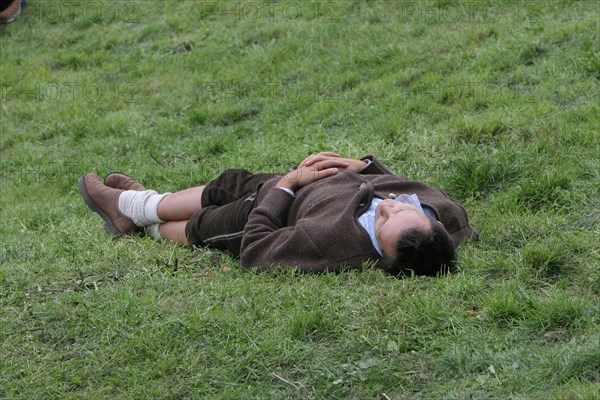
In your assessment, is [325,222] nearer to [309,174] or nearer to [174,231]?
[309,174]

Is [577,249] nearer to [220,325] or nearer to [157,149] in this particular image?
[220,325]

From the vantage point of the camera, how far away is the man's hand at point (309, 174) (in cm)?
575

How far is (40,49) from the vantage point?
11336mm

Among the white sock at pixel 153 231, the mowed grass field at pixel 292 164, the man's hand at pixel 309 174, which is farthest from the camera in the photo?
the white sock at pixel 153 231

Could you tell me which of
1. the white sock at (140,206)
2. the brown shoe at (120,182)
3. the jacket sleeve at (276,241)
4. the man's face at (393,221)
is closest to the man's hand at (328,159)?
the jacket sleeve at (276,241)

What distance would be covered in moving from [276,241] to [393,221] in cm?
71

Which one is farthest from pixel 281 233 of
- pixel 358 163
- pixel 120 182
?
pixel 120 182

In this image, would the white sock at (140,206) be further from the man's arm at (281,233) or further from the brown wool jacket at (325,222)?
the man's arm at (281,233)

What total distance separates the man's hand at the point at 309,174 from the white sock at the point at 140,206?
98cm

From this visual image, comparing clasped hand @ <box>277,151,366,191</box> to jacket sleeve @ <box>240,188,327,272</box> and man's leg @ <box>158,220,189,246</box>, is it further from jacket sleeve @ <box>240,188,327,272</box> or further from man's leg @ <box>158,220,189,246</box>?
man's leg @ <box>158,220,189,246</box>

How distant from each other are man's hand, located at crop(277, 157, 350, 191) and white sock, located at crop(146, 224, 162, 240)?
3.28ft

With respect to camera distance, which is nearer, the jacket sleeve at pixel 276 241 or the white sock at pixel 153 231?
the jacket sleeve at pixel 276 241

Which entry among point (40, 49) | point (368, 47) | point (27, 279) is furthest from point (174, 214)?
point (40, 49)

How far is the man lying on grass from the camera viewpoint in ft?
16.7
